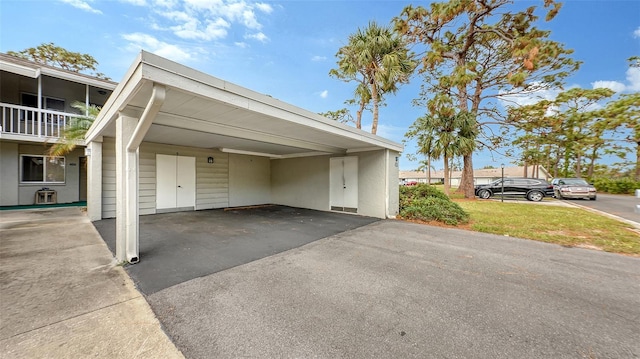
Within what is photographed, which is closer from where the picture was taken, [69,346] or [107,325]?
[69,346]

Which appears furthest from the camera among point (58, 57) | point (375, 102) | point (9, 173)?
point (58, 57)

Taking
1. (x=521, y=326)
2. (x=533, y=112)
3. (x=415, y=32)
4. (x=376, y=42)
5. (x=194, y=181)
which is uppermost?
(x=415, y=32)

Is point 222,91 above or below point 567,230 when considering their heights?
above

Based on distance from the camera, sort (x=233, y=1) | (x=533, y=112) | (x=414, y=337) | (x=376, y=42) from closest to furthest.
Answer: (x=414, y=337) < (x=233, y=1) < (x=376, y=42) < (x=533, y=112)

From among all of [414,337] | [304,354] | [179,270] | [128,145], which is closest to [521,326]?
[414,337]

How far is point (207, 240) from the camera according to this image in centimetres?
436

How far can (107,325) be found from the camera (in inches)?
72.9

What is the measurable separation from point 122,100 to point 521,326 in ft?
16.4

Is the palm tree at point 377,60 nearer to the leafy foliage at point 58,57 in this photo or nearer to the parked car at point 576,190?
the parked car at point 576,190

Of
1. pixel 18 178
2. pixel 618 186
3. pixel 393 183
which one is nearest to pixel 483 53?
pixel 393 183

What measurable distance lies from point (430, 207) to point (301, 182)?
477 cm

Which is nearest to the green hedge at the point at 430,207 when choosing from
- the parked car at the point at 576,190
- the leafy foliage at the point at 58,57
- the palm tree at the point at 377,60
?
the palm tree at the point at 377,60

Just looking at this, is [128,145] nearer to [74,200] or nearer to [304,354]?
[304,354]

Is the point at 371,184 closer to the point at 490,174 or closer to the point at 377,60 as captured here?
the point at 377,60
